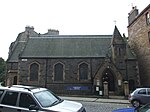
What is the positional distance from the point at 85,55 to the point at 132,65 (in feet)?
25.7

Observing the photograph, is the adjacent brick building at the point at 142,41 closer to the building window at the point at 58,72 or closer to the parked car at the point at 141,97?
the parked car at the point at 141,97

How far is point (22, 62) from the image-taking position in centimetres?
3028

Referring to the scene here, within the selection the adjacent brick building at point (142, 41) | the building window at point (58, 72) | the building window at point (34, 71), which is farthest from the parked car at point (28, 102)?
the building window at point (34, 71)

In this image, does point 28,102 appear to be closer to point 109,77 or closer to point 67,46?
point 109,77

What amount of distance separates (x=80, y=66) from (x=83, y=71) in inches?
38.9

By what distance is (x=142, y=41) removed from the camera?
93.2 ft

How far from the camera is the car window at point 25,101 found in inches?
244

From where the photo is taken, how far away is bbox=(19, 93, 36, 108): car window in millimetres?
6195

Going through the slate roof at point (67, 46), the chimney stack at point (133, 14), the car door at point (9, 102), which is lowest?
the car door at point (9, 102)

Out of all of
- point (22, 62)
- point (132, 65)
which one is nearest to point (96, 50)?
point (132, 65)

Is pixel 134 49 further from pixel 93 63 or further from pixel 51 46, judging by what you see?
pixel 51 46

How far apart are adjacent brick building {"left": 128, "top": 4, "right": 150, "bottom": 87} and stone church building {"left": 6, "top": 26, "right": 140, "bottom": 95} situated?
1.45 meters

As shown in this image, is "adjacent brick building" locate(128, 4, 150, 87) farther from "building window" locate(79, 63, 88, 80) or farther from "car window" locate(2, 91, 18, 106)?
"car window" locate(2, 91, 18, 106)

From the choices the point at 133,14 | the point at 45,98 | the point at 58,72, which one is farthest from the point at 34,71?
the point at 45,98
